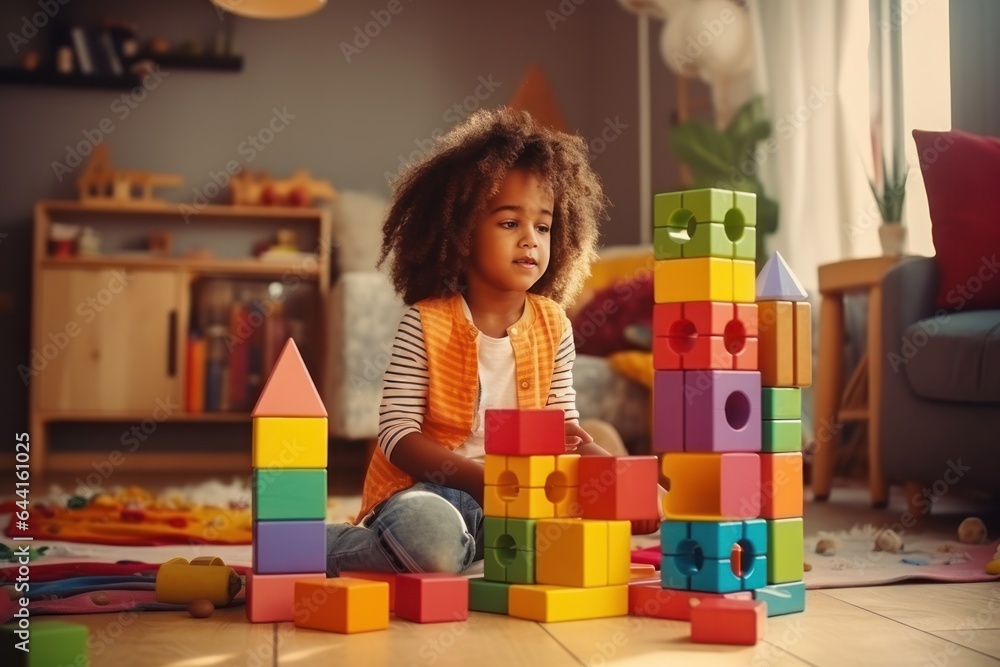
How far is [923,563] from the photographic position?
177 cm

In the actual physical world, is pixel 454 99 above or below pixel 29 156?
above

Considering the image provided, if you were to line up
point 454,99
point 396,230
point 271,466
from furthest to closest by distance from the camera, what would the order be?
point 454,99 → point 396,230 → point 271,466

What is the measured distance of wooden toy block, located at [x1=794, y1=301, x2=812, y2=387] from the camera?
53.1 inches

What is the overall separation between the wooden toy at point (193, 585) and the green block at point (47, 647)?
39 cm

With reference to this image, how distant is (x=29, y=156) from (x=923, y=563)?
3792 mm

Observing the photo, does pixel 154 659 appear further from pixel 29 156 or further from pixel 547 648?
pixel 29 156

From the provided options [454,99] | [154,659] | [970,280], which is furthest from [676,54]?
[154,659]

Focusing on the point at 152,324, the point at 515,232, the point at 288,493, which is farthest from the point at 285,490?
the point at 152,324

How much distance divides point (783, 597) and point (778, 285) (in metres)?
0.37

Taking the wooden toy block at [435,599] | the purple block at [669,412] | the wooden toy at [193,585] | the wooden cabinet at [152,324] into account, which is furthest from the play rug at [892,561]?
the wooden cabinet at [152,324]

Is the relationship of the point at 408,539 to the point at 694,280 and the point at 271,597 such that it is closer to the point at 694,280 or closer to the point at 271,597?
the point at 271,597

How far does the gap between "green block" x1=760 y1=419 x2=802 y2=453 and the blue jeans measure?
40 cm

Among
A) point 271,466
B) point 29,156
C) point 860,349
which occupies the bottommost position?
point 271,466

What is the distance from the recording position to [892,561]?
70.7 inches
